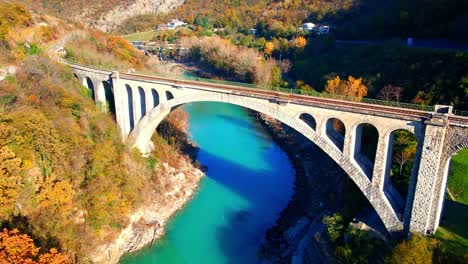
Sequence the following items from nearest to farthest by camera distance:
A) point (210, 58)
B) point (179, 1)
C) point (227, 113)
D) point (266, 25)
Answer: point (227, 113) < point (210, 58) < point (266, 25) < point (179, 1)

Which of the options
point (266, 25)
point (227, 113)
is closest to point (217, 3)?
point (266, 25)

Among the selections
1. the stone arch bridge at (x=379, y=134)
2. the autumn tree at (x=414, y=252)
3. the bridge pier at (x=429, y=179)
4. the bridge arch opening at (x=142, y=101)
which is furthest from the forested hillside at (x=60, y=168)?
the bridge pier at (x=429, y=179)

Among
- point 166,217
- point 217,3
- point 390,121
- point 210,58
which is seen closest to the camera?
point 390,121

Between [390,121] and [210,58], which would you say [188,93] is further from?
[210,58]

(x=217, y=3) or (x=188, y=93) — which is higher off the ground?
(x=217, y=3)

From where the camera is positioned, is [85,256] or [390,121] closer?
[390,121]

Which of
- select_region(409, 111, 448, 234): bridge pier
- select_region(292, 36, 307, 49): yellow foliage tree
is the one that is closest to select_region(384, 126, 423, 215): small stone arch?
select_region(409, 111, 448, 234): bridge pier
